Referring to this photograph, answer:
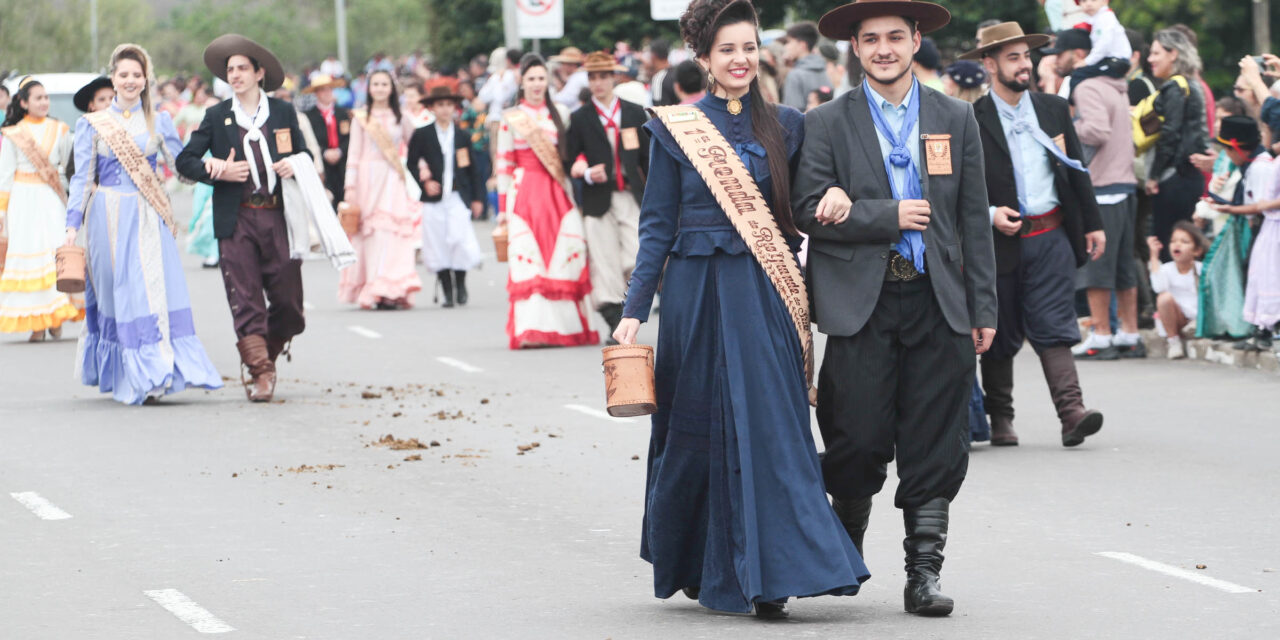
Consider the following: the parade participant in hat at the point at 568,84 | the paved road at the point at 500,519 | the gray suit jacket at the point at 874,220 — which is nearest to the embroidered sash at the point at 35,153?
the paved road at the point at 500,519

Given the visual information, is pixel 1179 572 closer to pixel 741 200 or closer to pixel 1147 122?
pixel 741 200

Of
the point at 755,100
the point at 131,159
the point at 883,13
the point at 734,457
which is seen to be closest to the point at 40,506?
the point at 131,159

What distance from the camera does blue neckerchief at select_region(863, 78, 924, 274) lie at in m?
6.84

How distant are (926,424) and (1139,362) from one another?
25.4 feet

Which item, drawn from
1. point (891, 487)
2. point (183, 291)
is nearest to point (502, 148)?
point (183, 291)

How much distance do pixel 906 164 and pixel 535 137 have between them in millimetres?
9475

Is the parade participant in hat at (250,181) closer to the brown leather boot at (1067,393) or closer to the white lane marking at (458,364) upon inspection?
the white lane marking at (458,364)

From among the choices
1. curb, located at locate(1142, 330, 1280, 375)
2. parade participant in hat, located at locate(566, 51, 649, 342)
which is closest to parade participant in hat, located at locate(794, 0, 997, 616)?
curb, located at locate(1142, 330, 1280, 375)

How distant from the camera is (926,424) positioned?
685 centimetres

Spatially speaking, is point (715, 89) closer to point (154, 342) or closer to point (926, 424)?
point (926, 424)

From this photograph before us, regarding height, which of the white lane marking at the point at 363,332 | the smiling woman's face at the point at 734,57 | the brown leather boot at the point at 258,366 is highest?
the smiling woman's face at the point at 734,57

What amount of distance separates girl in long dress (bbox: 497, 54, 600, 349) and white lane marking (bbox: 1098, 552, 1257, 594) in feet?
27.8

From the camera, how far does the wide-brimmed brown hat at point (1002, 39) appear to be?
10.2 meters

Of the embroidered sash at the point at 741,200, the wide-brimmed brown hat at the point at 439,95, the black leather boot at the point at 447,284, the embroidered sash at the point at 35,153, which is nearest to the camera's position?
the embroidered sash at the point at 741,200
